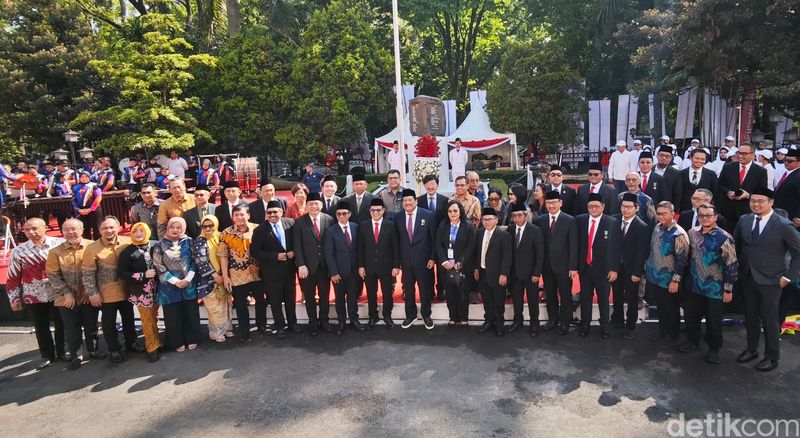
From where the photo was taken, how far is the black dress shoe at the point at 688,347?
17.8 feet

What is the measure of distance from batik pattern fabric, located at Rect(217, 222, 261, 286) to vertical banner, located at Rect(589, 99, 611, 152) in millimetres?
22580

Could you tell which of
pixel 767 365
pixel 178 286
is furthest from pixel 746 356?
pixel 178 286

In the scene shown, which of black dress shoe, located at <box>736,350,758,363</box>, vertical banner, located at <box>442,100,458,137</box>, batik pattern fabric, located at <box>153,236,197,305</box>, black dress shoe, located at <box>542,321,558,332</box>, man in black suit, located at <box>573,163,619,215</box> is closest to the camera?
black dress shoe, located at <box>736,350,758,363</box>

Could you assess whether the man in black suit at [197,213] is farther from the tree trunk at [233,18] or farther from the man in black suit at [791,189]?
the tree trunk at [233,18]

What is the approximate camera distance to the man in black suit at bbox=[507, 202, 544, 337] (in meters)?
5.88

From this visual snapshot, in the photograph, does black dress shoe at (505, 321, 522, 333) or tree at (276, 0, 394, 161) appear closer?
black dress shoe at (505, 321, 522, 333)

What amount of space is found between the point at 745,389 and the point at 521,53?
20.3 metres

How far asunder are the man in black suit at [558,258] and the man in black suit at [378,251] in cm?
182

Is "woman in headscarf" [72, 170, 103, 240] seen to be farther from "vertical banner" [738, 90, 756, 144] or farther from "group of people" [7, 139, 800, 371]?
"vertical banner" [738, 90, 756, 144]

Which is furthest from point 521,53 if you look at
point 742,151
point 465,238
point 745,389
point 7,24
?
point 7,24

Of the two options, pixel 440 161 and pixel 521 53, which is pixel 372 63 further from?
pixel 440 161

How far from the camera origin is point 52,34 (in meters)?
19.2

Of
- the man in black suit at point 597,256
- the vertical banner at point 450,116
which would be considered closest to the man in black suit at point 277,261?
the man in black suit at point 597,256

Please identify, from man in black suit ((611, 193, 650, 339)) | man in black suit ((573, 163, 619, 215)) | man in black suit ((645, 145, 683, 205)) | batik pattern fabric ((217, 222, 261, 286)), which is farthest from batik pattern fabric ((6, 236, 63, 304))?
man in black suit ((645, 145, 683, 205))
